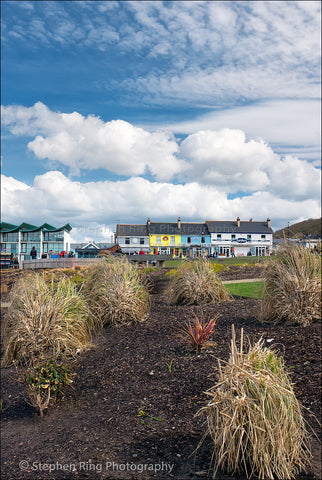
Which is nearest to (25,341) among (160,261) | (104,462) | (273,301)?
(104,462)

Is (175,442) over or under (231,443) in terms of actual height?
under

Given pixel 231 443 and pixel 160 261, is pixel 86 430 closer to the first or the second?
pixel 231 443

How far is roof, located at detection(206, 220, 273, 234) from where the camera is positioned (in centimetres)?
6369

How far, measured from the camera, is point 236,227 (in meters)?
64.2

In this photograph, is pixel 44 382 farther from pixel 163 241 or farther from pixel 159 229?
pixel 159 229

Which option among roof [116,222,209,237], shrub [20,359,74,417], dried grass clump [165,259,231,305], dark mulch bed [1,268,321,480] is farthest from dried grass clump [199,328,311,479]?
roof [116,222,209,237]

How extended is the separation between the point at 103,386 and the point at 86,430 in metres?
1.20

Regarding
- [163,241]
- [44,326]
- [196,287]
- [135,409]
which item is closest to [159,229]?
[163,241]

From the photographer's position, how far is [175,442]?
12.4 ft

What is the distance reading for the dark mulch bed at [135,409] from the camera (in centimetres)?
359

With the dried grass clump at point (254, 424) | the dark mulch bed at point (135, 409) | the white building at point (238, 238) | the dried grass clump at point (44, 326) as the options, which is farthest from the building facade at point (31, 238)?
the dried grass clump at point (254, 424)

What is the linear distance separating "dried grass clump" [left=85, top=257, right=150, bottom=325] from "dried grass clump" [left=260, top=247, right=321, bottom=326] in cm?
272

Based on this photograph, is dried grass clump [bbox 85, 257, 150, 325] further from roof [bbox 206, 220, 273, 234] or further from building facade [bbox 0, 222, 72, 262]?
roof [bbox 206, 220, 273, 234]

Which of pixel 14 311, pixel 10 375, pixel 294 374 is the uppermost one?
pixel 14 311
